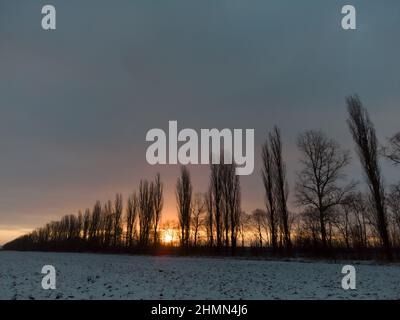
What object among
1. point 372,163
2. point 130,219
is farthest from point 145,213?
point 372,163

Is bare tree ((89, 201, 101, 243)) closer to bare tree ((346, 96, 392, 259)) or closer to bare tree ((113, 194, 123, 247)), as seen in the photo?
bare tree ((113, 194, 123, 247))

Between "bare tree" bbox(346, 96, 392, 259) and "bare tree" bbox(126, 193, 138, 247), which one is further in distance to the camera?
"bare tree" bbox(126, 193, 138, 247)

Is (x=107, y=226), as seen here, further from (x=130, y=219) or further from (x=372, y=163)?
(x=372, y=163)

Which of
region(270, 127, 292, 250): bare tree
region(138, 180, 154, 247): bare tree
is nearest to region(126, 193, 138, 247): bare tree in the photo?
region(138, 180, 154, 247): bare tree

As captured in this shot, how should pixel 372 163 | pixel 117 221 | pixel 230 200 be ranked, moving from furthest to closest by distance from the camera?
1. pixel 117 221
2. pixel 230 200
3. pixel 372 163

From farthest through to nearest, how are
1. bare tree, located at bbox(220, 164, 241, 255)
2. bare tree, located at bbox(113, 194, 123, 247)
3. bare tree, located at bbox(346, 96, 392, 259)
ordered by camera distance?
bare tree, located at bbox(113, 194, 123, 247), bare tree, located at bbox(220, 164, 241, 255), bare tree, located at bbox(346, 96, 392, 259)

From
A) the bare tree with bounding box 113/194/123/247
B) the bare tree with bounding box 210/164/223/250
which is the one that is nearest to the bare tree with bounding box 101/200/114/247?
the bare tree with bounding box 113/194/123/247

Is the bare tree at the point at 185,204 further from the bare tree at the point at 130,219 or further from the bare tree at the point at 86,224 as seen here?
the bare tree at the point at 86,224

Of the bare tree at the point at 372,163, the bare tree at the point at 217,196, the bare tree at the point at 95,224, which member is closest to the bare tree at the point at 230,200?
the bare tree at the point at 217,196

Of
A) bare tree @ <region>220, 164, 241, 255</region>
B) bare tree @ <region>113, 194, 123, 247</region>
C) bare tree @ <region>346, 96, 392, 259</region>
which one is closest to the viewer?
bare tree @ <region>346, 96, 392, 259</region>
